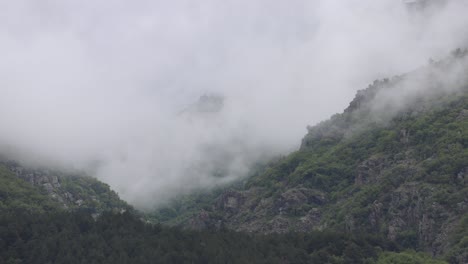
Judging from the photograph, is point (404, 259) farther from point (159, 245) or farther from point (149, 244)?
point (149, 244)

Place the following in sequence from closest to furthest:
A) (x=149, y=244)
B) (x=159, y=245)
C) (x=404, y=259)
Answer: (x=404, y=259) → (x=159, y=245) → (x=149, y=244)

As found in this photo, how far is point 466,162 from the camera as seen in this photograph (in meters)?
183

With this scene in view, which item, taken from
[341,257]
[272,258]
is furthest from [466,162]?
[272,258]

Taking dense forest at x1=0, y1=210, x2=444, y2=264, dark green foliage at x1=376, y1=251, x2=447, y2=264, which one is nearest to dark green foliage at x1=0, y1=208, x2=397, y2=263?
dense forest at x1=0, y1=210, x2=444, y2=264

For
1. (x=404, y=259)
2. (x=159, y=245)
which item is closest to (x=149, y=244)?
(x=159, y=245)

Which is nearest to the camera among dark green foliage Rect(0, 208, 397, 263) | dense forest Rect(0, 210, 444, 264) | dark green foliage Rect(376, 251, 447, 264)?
dark green foliage Rect(0, 208, 397, 263)

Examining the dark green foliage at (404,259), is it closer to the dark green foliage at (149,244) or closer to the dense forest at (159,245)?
the dense forest at (159,245)

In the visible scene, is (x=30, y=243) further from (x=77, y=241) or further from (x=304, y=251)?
(x=304, y=251)

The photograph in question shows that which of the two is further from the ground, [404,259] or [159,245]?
[159,245]

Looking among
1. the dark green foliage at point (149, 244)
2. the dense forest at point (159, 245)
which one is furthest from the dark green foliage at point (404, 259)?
the dark green foliage at point (149, 244)

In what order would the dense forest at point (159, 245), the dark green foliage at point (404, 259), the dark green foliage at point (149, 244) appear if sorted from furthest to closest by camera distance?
the dark green foliage at point (404, 259) < the dense forest at point (159, 245) < the dark green foliage at point (149, 244)

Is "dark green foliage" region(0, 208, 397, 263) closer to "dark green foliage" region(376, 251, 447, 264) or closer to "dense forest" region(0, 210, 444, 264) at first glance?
"dense forest" region(0, 210, 444, 264)

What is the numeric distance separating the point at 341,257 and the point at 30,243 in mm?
62856

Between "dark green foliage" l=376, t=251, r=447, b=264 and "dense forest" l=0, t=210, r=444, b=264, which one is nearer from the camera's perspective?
"dense forest" l=0, t=210, r=444, b=264
